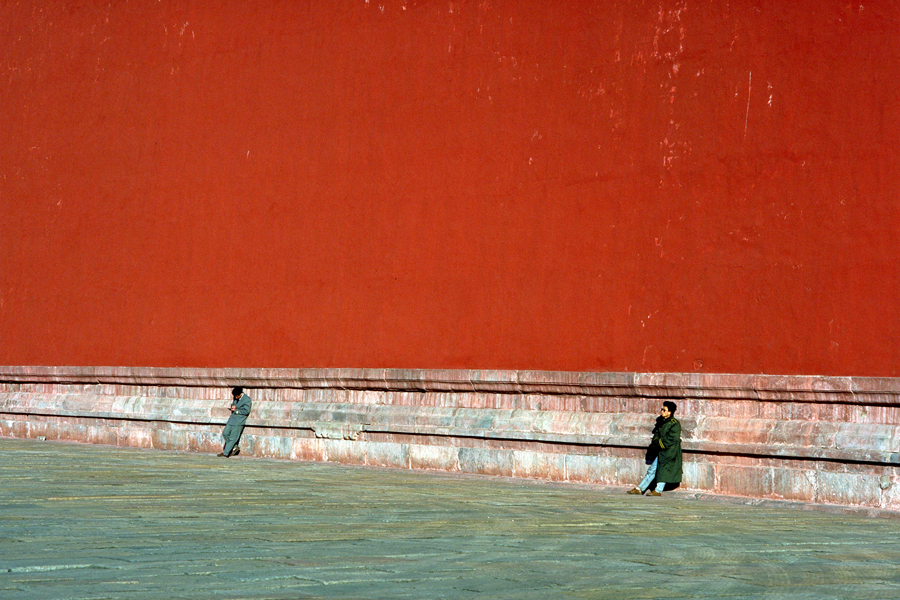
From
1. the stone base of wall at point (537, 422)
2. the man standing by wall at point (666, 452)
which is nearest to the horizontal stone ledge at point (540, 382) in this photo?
the stone base of wall at point (537, 422)

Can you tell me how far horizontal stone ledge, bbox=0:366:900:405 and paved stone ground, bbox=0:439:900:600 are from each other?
34.1 inches

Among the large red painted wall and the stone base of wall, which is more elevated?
the large red painted wall

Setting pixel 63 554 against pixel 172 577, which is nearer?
pixel 172 577

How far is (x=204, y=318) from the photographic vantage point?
15.4 meters

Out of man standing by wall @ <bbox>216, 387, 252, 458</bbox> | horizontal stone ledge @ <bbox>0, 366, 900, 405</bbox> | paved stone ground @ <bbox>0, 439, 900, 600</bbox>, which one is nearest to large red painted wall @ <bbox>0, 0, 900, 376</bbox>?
horizontal stone ledge @ <bbox>0, 366, 900, 405</bbox>

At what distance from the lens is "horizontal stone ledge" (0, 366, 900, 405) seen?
378 inches

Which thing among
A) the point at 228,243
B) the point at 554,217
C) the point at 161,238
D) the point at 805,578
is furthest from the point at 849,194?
the point at 161,238

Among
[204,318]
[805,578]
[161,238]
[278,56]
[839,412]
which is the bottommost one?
[805,578]

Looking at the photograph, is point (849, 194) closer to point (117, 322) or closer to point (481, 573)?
point (481, 573)

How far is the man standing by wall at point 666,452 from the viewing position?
33.4ft

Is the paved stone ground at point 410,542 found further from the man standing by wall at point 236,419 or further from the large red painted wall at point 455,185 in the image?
the man standing by wall at point 236,419

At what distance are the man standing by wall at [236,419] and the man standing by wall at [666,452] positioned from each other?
5.52 m

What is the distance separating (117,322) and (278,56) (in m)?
4.17

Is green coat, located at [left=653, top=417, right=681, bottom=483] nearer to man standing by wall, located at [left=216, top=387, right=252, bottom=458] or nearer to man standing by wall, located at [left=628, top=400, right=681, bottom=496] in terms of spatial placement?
man standing by wall, located at [left=628, top=400, right=681, bottom=496]
